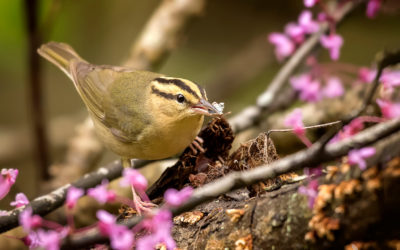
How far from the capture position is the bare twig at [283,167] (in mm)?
1833

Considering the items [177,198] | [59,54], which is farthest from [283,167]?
[59,54]

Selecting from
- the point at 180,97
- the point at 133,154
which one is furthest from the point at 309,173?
the point at 133,154

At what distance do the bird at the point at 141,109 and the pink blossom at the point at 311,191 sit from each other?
1.21 m

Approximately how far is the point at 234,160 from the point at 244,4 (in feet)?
21.0

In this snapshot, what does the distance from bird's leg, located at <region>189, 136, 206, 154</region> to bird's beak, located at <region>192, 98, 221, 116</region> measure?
209 millimetres

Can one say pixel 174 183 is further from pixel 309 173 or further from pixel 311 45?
pixel 311 45

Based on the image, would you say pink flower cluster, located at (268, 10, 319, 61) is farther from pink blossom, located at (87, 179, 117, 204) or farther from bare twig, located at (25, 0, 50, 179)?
pink blossom, located at (87, 179, 117, 204)

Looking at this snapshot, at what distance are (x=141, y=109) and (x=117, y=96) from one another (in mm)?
388

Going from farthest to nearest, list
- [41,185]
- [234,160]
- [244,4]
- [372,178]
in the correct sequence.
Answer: [244,4] → [41,185] → [234,160] → [372,178]

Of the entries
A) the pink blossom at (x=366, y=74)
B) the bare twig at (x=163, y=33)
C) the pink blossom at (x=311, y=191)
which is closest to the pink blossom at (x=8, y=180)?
the pink blossom at (x=311, y=191)

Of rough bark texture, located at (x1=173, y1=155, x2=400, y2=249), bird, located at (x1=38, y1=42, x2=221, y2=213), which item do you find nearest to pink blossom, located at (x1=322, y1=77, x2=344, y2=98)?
bird, located at (x1=38, y1=42, x2=221, y2=213)

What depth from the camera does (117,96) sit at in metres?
4.21

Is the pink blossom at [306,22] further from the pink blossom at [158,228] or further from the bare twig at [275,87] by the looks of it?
the pink blossom at [158,228]

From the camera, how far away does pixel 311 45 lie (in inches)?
189
